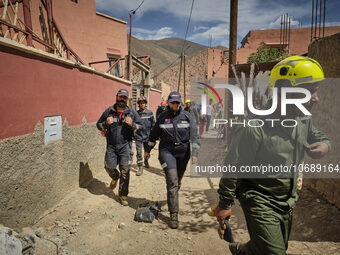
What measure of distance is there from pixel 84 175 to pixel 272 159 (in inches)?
170

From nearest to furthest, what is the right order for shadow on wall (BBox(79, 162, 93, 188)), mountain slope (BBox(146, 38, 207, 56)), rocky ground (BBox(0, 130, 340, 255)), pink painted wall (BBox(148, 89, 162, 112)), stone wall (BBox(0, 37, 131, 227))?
stone wall (BBox(0, 37, 131, 227)), rocky ground (BBox(0, 130, 340, 255)), shadow on wall (BBox(79, 162, 93, 188)), pink painted wall (BBox(148, 89, 162, 112)), mountain slope (BBox(146, 38, 207, 56))

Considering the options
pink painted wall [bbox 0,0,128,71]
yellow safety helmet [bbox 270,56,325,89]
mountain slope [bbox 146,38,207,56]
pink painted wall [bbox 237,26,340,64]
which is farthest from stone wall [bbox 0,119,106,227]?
mountain slope [bbox 146,38,207,56]

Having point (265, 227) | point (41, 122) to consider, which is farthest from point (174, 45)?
point (265, 227)

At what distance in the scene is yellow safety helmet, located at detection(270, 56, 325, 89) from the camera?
182 centimetres

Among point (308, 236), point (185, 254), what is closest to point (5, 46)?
point (185, 254)

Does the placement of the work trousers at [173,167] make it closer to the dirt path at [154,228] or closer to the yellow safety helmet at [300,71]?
the dirt path at [154,228]

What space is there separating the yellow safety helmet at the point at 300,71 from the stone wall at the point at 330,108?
232 centimetres

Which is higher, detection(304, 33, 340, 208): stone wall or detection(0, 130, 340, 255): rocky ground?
detection(304, 33, 340, 208): stone wall

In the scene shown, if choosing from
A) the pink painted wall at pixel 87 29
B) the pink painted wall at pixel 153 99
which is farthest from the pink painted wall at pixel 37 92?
the pink painted wall at pixel 153 99

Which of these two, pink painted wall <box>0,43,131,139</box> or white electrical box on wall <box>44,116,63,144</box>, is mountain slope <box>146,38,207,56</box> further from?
white electrical box on wall <box>44,116,63,144</box>

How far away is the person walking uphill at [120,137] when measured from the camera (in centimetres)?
428

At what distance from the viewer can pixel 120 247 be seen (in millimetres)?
3029

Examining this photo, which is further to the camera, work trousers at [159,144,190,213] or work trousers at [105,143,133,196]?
work trousers at [105,143,133,196]

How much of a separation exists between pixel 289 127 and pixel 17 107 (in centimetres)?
318
